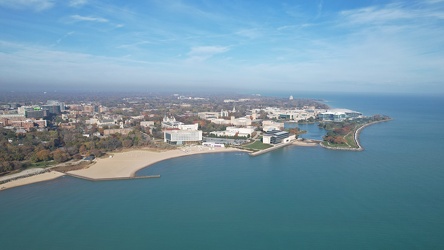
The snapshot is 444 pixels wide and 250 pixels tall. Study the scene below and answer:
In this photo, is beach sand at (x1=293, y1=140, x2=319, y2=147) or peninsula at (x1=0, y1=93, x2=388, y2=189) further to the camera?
beach sand at (x1=293, y1=140, x2=319, y2=147)

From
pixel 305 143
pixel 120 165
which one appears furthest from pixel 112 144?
pixel 305 143

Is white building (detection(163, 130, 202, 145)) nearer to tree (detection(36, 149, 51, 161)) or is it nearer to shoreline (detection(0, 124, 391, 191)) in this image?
shoreline (detection(0, 124, 391, 191))

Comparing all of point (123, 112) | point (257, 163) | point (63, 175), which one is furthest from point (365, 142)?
point (123, 112)

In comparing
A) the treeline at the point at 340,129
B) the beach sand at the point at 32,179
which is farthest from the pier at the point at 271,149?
the beach sand at the point at 32,179

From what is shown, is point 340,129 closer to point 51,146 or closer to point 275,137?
point 275,137

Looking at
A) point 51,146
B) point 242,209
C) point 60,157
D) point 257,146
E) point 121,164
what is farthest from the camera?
point 257,146

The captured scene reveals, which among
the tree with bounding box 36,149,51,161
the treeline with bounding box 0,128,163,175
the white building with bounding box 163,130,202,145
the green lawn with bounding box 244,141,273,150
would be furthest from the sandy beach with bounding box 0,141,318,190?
the tree with bounding box 36,149,51,161
